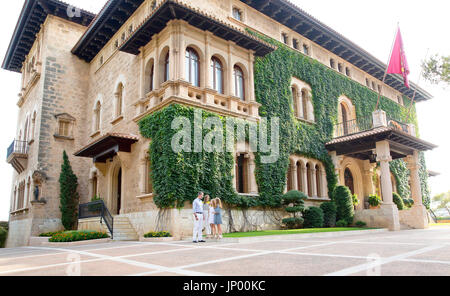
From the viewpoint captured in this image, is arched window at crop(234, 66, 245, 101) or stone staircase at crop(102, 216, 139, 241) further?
arched window at crop(234, 66, 245, 101)

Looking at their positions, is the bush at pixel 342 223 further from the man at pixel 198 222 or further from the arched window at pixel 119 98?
the arched window at pixel 119 98

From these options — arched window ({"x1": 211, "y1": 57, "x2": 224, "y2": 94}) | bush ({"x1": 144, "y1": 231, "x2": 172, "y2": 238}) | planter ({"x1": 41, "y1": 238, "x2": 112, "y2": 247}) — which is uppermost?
arched window ({"x1": 211, "y1": 57, "x2": 224, "y2": 94})

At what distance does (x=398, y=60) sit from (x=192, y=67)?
13507mm

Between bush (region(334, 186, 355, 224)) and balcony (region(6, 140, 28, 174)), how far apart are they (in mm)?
19837

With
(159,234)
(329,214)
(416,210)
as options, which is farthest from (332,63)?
(159,234)

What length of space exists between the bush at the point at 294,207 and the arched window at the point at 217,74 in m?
6.09

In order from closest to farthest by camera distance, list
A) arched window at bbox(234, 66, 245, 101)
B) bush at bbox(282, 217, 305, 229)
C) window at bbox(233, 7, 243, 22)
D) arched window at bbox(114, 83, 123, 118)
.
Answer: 1. bush at bbox(282, 217, 305, 229)
2. arched window at bbox(234, 66, 245, 101)
3. window at bbox(233, 7, 243, 22)
4. arched window at bbox(114, 83, 123, 118)

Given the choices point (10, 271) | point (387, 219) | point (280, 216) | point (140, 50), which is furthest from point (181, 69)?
point (387, 219)

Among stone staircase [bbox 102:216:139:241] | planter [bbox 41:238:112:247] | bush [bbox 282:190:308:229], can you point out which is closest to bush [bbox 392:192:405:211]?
bush [bbox 282:190:308:229]

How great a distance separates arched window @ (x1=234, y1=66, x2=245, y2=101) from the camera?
54.5 ft

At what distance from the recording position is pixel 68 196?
19297 millimetres

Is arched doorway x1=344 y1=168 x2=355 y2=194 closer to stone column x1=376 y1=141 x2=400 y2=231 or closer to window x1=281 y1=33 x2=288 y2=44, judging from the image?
stone column x1=376 y1=141 x2=400 y2=231
